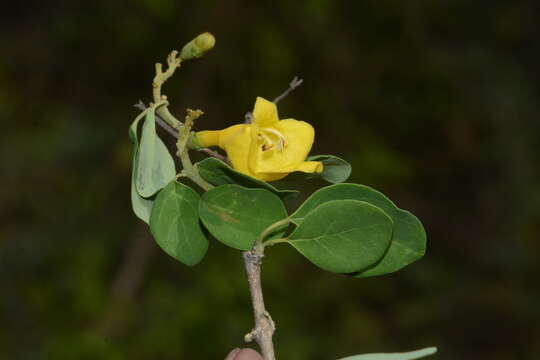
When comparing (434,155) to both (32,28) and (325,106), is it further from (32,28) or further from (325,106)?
(32,28)

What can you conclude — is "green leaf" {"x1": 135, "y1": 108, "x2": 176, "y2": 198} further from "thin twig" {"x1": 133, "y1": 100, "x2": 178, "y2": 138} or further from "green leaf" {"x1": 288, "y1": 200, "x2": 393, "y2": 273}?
"green leaf" {"x1": 288, "y1": 200, "x2": 393, "y2": 273}

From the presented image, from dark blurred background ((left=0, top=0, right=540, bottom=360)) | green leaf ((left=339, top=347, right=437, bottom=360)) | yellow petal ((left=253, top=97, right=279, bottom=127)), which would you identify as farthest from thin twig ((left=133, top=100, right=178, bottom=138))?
dark blurred background ((left=0, top=0, right=540, bottom=360))

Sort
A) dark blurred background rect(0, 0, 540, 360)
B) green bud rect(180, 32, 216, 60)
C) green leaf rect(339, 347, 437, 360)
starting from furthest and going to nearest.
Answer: dark blurred background rect(0, 0, 540, 360) → green bud rect(180, 32, 216, 60) → green leaf rect(339, 347, 437, 360)

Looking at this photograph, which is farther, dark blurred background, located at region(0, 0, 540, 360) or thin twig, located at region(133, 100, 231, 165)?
dark blurred background, located at region(0, 0, 540, 360)

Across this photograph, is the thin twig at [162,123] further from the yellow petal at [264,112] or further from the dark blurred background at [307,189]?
the dark blurred background at [307,189]

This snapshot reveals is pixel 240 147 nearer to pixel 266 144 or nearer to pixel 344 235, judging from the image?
pixel 266 144
